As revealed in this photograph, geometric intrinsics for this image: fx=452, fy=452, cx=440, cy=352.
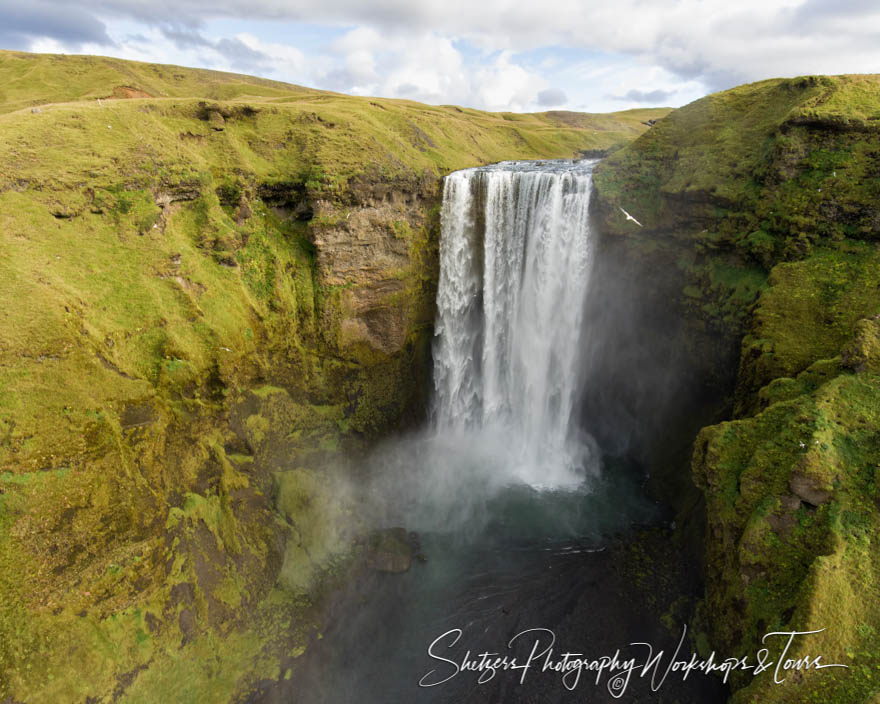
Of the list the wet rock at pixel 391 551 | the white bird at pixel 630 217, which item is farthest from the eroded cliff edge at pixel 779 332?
the wet rock at pixel 391 551

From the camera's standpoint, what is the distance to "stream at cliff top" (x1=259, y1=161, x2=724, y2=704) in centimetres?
1263

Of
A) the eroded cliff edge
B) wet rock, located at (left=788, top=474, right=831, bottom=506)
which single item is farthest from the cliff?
wet rock, located at (left=788, top=474, right=831, bottom=506)

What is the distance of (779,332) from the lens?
1375 centimetres

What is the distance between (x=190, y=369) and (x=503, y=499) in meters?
12.9

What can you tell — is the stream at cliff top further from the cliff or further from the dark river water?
the cliff

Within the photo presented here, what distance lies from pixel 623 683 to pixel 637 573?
12.3 feet

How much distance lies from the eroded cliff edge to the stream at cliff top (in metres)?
2.71

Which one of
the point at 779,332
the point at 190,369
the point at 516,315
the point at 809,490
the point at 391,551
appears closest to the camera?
the point at 809,490

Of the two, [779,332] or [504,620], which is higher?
[779,332]

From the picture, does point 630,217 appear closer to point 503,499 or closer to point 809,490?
point 809,490

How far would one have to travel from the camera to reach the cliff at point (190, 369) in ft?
35.9

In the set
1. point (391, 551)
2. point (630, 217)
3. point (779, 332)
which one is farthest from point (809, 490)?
point (630, 217)

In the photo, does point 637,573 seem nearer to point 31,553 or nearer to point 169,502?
point 169,502

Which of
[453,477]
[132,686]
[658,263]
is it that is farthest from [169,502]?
[658,263]
